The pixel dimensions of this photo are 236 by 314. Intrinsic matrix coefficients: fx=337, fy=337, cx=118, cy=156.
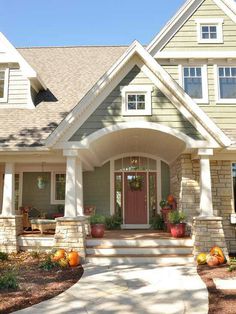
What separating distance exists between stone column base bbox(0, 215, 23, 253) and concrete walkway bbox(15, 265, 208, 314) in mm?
3280

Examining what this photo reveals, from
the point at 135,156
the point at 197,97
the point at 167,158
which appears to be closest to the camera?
the point at 197,97

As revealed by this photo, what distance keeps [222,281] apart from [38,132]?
22.8 feet

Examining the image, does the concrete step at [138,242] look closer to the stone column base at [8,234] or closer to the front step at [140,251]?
the front step at [140,251]

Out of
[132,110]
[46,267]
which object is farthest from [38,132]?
[46,267]

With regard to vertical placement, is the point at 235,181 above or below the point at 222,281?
above

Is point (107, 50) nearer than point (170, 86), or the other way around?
point (170, 86)

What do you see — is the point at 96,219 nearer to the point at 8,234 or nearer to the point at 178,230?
the point at 178,230

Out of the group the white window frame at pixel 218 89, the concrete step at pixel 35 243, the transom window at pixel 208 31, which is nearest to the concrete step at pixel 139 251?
the concrete step at pixel 35 243

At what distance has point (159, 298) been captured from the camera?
615 centimetres

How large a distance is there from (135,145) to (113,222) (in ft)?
10.6

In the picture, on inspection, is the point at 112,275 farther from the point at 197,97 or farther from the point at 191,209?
the point at 197,97

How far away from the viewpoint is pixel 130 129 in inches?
396

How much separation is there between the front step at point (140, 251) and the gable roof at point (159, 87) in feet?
10.4

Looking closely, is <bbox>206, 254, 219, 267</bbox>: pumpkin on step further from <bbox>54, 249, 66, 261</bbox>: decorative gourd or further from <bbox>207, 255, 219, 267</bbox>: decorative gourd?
<bbox>54, 249, 66, 261</bbox>: decorative gourd
